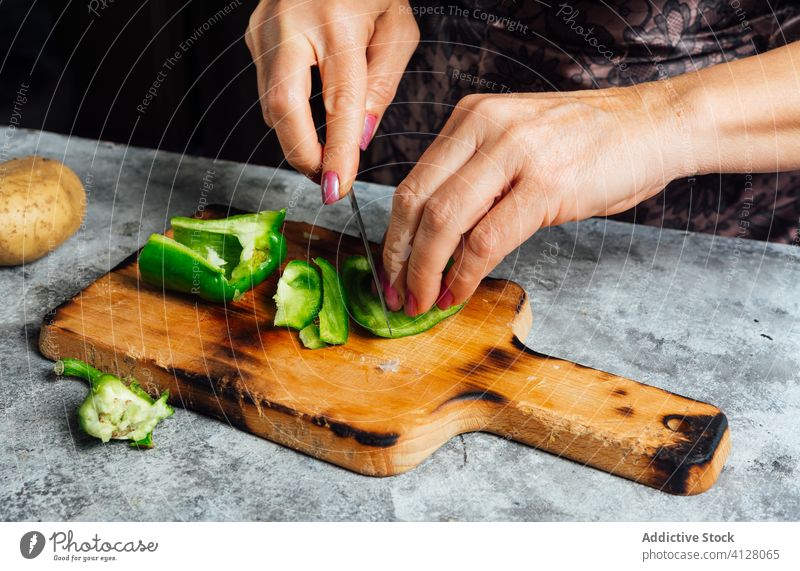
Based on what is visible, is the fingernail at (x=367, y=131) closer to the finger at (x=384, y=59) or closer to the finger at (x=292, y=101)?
the finger at (x=384, y=59)

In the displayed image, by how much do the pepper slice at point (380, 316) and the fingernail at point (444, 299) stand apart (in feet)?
0.04

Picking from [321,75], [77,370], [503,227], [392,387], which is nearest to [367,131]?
[321,75]

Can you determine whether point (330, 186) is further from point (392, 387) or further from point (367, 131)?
point (392, 387)

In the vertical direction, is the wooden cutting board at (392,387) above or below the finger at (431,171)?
below

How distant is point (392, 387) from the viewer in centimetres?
119

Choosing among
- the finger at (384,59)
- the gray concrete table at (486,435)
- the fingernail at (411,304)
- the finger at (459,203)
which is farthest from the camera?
the finger at (384,59)

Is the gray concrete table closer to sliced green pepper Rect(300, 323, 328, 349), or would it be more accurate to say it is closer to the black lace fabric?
the black lace fabric

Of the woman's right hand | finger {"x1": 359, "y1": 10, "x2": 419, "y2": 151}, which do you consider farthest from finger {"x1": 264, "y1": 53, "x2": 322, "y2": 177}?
finger {"x1": 359, "y1": 10, "x2": 419, "y2": 151}

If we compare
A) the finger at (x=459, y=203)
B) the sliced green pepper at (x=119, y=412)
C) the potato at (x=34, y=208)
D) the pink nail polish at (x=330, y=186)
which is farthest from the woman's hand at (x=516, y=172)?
the potato at (x=34, y=208)

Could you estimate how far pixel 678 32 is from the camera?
1.56 meters

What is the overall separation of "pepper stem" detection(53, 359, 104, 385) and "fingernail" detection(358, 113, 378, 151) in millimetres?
601

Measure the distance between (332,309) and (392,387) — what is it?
0.20m

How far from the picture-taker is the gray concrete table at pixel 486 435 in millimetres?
1055

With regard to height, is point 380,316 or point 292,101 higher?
point 292,101
